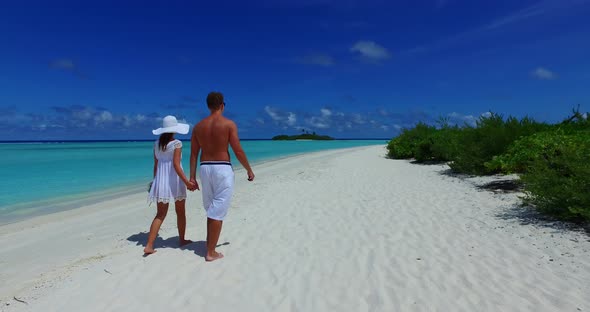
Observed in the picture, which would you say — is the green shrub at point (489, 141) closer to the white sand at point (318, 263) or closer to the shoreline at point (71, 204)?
the white sand at point (318, 263)

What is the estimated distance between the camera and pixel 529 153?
831 cm

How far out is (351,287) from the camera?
3420 mm

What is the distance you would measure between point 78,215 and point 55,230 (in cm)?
175

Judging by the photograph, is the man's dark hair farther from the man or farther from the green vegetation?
the green vegetation

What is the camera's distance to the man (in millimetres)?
3834

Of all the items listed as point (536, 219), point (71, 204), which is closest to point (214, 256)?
point (536, 219)

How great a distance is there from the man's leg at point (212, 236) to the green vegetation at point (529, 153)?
14.9ft

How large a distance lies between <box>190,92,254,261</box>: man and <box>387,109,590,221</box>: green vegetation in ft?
14.6

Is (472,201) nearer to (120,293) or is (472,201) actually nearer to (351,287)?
(351,287)

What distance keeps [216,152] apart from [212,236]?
1002mm

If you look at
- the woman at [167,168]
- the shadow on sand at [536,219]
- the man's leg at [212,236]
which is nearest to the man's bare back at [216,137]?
the woman at [167,168]

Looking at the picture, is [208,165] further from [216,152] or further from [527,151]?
[527,151]

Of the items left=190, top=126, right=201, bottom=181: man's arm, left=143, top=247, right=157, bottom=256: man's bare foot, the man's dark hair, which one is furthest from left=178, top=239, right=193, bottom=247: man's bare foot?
the man's dark hair

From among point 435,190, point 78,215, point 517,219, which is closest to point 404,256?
point 517,219
